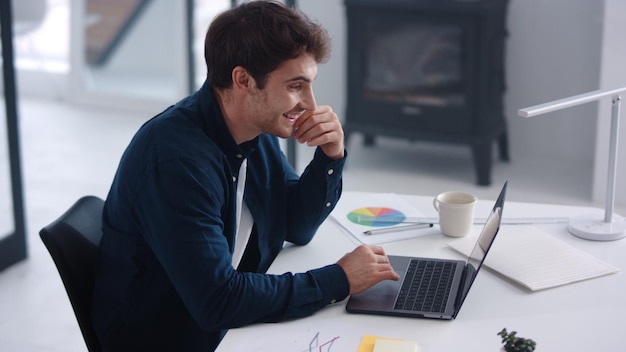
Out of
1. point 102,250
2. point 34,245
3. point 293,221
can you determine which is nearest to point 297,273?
point 293,221

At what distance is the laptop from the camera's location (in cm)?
169

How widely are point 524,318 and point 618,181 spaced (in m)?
2.59

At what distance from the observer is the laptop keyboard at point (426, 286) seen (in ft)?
5.63

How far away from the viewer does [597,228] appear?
205cm

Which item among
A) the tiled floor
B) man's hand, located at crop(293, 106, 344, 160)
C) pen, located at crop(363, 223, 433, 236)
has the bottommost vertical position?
the tiled floor

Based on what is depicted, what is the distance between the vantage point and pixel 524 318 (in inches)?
65.8

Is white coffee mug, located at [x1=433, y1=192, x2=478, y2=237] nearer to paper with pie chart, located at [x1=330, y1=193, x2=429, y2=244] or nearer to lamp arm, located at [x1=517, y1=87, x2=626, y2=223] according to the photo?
paper with pie chart, located at [x1=330, y1=193, x2=429, y2=244]

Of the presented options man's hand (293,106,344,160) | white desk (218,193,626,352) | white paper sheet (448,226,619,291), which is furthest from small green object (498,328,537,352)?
man's hand (293,106,344,160)

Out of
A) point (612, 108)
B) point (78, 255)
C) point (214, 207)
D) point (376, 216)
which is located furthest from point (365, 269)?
point (612, 108)

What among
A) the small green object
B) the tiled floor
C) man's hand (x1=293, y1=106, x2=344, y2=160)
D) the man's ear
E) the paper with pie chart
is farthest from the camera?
the tiled floor

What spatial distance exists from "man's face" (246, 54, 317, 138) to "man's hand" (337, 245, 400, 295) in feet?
0.95

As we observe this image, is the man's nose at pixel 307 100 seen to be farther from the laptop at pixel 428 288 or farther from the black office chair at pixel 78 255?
the black office chair at pixel 78 255

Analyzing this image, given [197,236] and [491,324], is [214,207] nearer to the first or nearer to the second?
[197,236]

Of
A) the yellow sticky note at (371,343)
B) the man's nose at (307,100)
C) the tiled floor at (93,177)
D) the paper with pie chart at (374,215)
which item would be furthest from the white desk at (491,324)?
the tiled floor at (93,177)
